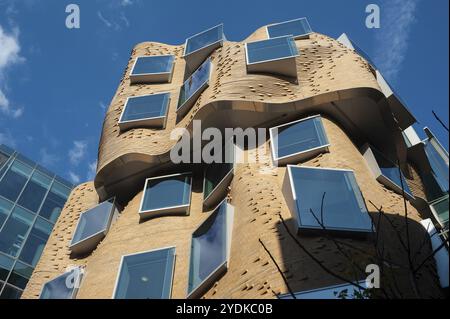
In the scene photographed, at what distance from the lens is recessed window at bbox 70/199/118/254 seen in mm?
13773

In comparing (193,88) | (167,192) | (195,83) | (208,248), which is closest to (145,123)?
(193,88)

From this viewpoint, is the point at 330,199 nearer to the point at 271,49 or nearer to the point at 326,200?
the point at 326,200

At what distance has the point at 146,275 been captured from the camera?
1031 cm

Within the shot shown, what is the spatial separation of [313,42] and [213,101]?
4.25 m

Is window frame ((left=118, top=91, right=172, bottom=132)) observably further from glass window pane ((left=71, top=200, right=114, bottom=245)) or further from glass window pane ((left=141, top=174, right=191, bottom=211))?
glass window pane ((left=71, top=200, right=114, bottom=245))

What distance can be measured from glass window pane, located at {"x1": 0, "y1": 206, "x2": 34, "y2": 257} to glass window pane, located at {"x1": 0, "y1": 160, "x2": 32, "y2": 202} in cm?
84

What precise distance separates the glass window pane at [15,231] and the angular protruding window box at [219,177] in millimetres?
12591

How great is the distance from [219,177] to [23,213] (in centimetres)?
1458

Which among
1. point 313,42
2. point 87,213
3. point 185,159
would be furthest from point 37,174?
point 313,42

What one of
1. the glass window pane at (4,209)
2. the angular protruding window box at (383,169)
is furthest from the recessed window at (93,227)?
the glass window pane at (4,209)

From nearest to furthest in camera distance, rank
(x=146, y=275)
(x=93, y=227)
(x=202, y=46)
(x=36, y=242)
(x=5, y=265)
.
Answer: (x=146, y=275)
(x=93, y=227)
(x=202, y=46)
(x=5, y=265)
(x=36, y=242)

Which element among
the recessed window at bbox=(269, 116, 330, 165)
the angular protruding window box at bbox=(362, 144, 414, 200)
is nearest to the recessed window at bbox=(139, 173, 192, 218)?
the recessed window at bbox=(269, 116, 330, 165)

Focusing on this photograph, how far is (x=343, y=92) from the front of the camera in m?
12.1
